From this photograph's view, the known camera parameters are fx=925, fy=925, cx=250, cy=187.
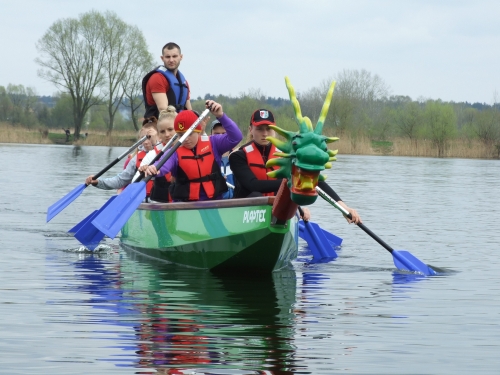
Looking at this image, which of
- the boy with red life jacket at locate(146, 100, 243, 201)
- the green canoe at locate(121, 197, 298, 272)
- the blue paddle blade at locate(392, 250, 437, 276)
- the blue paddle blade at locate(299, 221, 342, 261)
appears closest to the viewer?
the green canoe at locate(121, 197, 298, 272)

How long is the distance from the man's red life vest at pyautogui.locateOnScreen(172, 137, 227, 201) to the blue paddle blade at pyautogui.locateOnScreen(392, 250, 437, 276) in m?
1.71

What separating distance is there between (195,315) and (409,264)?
2962mm

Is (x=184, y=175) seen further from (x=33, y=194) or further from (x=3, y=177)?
(x=3, y=177)

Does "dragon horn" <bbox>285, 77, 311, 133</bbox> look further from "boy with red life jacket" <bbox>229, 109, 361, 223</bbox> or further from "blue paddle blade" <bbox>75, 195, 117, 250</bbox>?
"blue paddle blade" <bbox>75, 195, 117, 250</bbox>

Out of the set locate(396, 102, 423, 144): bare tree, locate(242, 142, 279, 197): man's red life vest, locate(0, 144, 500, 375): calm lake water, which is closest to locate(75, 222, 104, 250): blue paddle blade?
locate(0, 144, 500, 375): calm lake water

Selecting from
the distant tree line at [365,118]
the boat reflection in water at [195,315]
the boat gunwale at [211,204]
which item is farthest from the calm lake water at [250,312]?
the distant tree line at [365,118]

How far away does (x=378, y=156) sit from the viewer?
44438mm

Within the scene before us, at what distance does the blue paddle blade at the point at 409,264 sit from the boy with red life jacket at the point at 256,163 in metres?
0.80

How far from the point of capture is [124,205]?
8.10m

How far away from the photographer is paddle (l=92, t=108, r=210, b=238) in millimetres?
7863

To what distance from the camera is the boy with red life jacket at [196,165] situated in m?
7.98

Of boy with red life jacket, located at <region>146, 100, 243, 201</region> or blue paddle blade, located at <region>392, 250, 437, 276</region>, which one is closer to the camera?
boy with red life jacket, located at <region>146, 100, 243, 201</region>

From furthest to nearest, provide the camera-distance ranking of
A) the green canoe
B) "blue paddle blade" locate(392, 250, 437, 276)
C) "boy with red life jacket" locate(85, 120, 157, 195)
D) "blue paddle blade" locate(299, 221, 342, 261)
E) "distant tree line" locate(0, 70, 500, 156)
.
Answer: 1. "distant tree line" locate(0, 70, 500, 156)
2. "boy with red life jacket" locate(85, 120, 157, 195)
3. "blue paddle blade" locate(299, 221, 342, 261)
4. "blue paddle blade" locate(392, 250, 437, 276)
5. the green canoe

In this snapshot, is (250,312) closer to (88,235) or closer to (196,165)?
(196,165)
